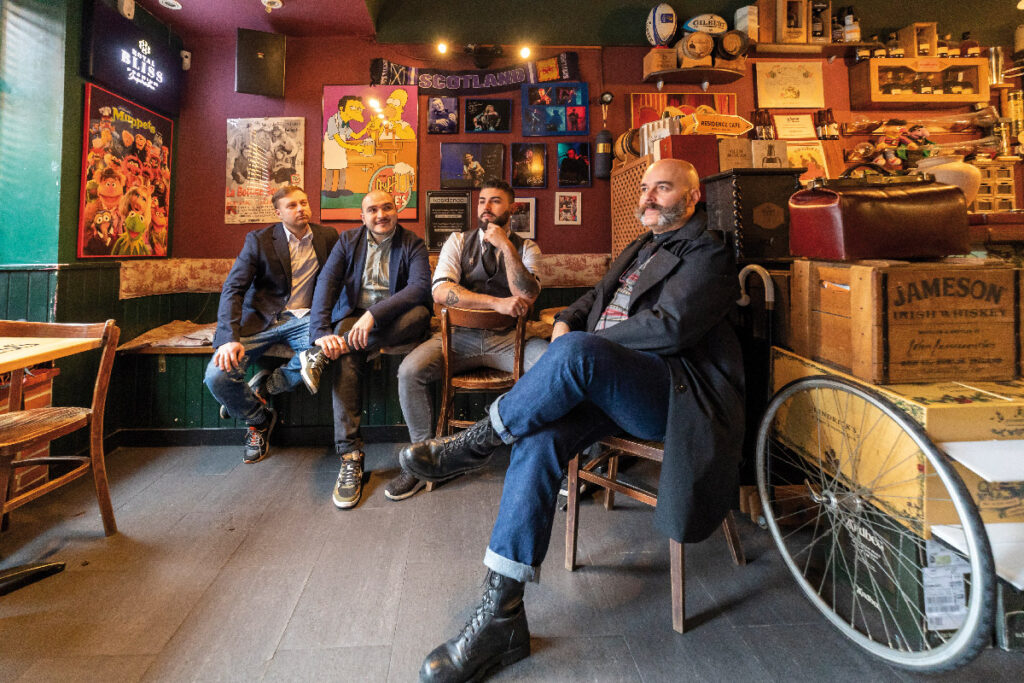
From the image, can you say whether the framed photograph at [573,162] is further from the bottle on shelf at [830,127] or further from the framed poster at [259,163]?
the framed poster at [259,163]

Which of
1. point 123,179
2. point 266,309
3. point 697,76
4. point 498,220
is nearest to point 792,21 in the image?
point 697,76

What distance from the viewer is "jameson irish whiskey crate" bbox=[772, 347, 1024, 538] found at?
129 cm

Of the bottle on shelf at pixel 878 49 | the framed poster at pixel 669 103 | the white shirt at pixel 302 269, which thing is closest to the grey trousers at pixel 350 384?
the white shirt at pixel 302 269

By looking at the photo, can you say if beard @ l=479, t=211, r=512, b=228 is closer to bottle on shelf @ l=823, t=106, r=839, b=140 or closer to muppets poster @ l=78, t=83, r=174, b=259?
muppets poster @ l=78, t=83, r=174, b=259

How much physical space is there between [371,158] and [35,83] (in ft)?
6.45

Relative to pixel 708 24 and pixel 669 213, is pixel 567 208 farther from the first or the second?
pixel 669 213

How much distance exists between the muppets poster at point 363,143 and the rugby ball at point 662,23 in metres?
1.91

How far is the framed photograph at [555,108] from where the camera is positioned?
405cm

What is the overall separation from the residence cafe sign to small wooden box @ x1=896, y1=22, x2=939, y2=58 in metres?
2.68

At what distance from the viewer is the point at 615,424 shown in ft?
5.71

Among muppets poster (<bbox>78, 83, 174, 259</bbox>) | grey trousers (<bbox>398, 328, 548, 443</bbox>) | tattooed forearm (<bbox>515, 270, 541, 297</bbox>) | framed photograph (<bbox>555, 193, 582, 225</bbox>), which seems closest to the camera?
grey trousers (<bbox>398, 328, 548, 443</bbox>)

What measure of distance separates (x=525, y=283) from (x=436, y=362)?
25.0 inches

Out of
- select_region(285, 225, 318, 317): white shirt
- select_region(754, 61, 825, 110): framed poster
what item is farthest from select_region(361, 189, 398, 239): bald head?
select_region(754, 61, 825, 110): framed poster

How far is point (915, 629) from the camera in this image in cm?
144
